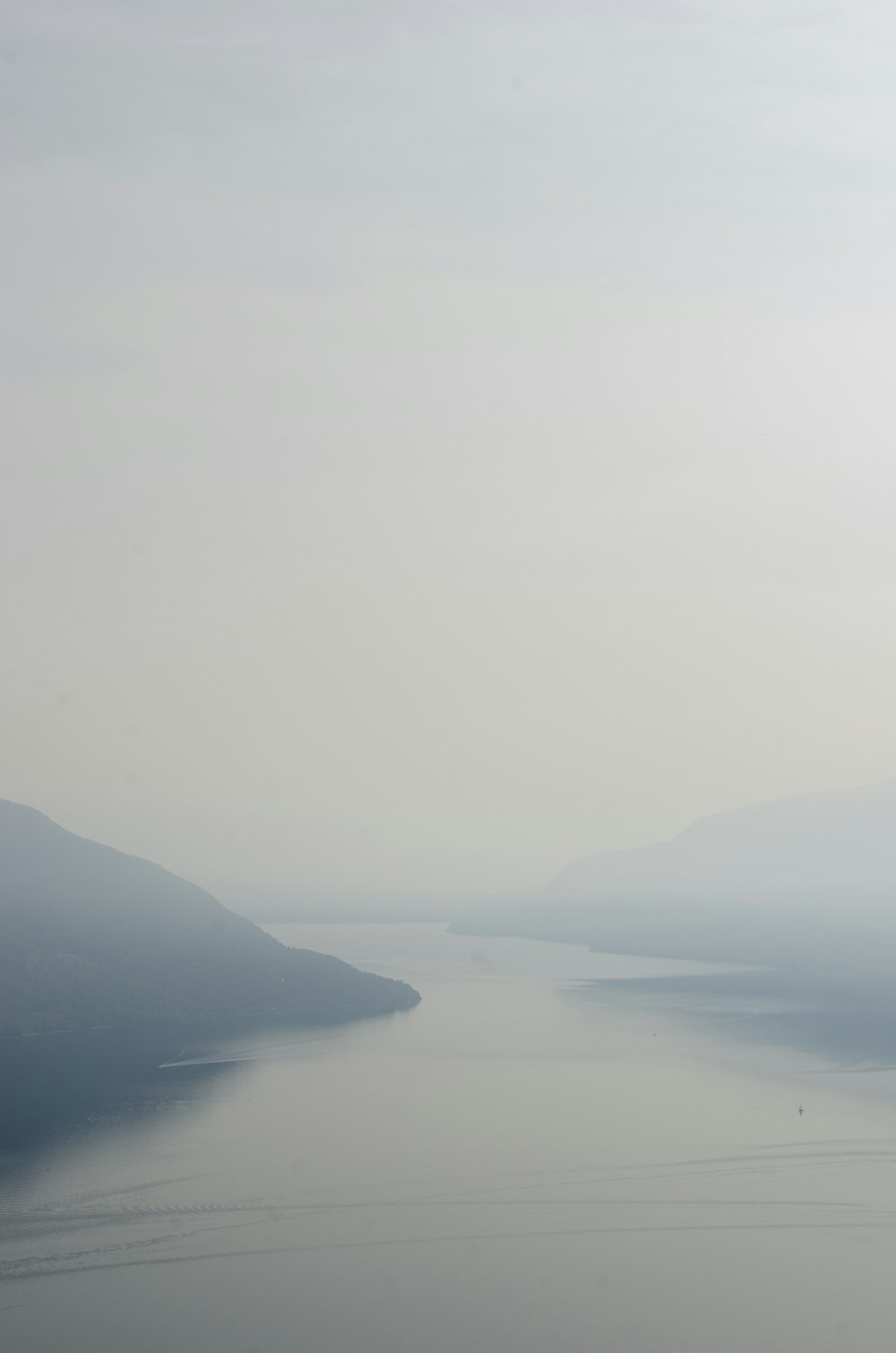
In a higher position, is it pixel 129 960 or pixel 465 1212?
pixel 129 960

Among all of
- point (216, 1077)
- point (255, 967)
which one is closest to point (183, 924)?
point (255, 967)

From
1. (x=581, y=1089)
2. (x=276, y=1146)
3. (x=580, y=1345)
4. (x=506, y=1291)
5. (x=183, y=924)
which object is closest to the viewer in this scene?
(x=580, y=1345)

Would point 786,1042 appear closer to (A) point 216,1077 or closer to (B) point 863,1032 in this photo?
(B) point 863,1032

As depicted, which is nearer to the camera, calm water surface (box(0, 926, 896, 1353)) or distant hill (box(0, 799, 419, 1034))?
calm water surface (box(0, 926, 896, 1353))

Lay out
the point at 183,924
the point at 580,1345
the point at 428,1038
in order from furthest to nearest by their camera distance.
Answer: the point at 183,924 < the point at 428,1038 < the point at 580,1345

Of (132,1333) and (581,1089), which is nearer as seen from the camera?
(132,1333)

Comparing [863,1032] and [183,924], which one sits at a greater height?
[183,924]
